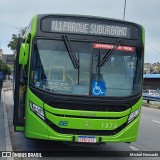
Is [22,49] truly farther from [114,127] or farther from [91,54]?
[114,127]

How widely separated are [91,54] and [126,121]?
1.65 m

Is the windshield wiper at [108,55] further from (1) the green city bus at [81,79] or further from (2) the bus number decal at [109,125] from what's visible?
(2) the bus number decal at [109,125]

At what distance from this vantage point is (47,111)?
8789 mm

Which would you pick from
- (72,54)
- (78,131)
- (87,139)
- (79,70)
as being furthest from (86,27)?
(87,139)

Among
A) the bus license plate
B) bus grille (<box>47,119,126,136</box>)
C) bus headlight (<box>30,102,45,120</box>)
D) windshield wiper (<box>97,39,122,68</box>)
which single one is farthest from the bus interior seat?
the bus license plate

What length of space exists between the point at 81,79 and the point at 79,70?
0.20m

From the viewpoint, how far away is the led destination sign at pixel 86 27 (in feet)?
30.6

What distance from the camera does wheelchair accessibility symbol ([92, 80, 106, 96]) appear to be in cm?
903

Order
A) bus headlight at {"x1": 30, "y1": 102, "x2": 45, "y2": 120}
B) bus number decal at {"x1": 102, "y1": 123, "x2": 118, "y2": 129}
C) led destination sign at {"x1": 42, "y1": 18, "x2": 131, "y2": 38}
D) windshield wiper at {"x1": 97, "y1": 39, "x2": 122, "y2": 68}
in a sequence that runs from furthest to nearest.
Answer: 1. led destination sign at {"x1": 42, "y1": 18, "x2": 131, "y2": 38}
2. windshield wiper at {"x1": 97, "y1": 39, "x2": 122, "y2": 68}
3. bus number decal at {"x1": 102, "y1": 123, "x2": 118, "y2": 129}
4. bus headlight at {"x1": 30, "y1": 102, "x2": 45, "y2": 120}

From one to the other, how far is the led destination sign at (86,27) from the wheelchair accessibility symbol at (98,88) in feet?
3.77

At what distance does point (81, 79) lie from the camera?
904 centimetres

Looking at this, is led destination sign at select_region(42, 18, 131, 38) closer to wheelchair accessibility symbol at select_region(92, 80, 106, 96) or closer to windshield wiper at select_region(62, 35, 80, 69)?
windshield wiper at select_region(62, 35, 80, 69)

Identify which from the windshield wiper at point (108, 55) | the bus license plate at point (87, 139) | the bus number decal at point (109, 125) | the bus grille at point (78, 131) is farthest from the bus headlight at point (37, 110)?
the windshield wiper at point (108, 55)

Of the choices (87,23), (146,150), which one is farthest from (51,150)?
(87,23)
